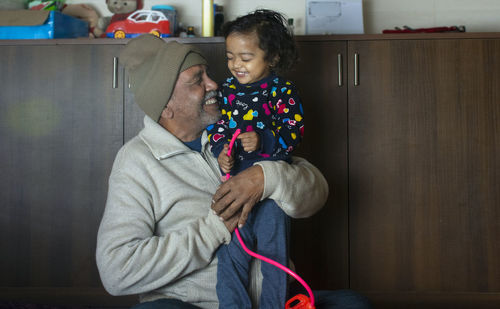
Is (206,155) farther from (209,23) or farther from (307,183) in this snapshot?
(209,23)

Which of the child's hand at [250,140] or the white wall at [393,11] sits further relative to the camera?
the white wall at [393,11]

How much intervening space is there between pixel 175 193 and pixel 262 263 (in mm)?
337

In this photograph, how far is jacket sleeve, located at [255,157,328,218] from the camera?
1248 mm

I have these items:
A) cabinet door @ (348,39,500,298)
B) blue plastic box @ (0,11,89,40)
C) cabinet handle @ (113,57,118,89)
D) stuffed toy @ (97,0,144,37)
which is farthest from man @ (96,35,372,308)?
stuffed toy @ (97,0,144,37)

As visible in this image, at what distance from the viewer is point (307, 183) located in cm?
134

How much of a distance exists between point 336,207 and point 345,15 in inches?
40.7

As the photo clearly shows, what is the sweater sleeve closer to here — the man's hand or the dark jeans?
the man's hand

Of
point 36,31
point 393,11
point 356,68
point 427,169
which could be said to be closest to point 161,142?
point 356,68

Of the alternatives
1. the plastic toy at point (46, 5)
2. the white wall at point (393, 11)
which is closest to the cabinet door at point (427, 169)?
the white wall at point (393, 11)

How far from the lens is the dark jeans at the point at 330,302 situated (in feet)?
3.95

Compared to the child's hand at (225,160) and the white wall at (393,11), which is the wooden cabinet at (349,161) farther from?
the child's hand at (225,160)

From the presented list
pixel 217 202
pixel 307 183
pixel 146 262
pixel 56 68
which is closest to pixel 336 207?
pixel 307 183

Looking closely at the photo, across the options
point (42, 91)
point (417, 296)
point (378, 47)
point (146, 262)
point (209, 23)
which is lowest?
point (417, 296)

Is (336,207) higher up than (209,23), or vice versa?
(209,23)
